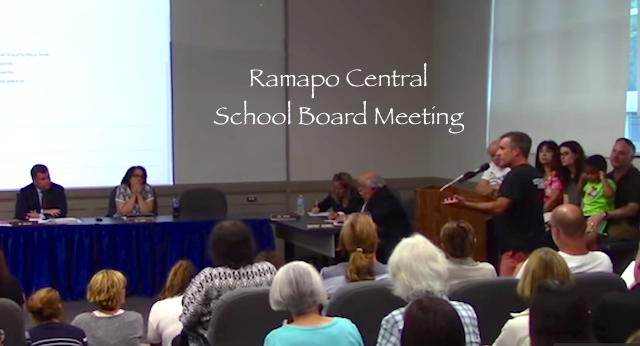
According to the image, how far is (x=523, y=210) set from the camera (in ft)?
14.2

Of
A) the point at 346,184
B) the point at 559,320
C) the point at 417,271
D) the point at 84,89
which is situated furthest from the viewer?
the point at 84,89

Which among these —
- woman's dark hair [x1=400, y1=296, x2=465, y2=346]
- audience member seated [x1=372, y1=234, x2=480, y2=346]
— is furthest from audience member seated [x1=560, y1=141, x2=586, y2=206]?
woman's dark hair [x1=400, y1=296, x2=465, y2=346]

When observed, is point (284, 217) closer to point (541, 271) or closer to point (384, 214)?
point (384, 214)

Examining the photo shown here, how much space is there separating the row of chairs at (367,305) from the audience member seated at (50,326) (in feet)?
1.65

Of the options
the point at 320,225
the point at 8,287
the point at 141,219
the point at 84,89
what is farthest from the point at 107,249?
the point at 8,287

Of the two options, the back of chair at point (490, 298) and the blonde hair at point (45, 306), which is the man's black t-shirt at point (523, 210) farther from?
the blonde hair at point (45, 306)

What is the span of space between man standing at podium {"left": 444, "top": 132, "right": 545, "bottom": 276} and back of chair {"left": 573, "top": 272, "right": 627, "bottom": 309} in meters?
1.14

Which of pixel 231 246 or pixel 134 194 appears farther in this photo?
pixel 134 194

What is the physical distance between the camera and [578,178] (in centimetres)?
596

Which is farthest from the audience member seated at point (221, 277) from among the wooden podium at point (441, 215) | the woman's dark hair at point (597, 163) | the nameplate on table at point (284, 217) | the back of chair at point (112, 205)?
the back of chair at point (112, 205)

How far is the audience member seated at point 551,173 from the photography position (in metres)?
5.96

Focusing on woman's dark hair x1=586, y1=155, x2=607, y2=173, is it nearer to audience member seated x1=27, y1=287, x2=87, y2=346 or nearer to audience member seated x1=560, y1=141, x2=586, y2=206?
audience member seated x1=560, y1=141, x2=586, y2=206

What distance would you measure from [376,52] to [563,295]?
7.02 m

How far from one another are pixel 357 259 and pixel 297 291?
3.74ft
